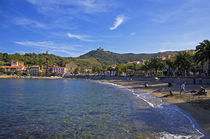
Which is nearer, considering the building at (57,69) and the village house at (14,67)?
the village house at (14,67)

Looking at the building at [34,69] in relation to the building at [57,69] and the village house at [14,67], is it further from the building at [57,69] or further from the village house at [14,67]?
the building at [57,69]

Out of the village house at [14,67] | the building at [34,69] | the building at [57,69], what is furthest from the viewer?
the building at [57,69]

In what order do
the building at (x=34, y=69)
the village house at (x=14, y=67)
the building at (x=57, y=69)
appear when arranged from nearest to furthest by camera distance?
the village house at (x=14, y=67) < the building at (x=34, y=69) < the building at (x=57, y=69)

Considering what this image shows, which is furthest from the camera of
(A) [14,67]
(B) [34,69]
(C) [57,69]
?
(C) [57,69]

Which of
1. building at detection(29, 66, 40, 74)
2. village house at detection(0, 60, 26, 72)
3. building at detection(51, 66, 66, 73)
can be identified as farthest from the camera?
building at detection(51, 66, 66, 73)

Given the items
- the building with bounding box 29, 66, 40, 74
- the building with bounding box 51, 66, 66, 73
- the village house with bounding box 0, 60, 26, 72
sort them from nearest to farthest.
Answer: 1. the village house with bounding box 0, 60, 26, 72
2. the building with bounding box 29, 66, 40, 74
3. the building with bounding box 51, 66, 66, 73

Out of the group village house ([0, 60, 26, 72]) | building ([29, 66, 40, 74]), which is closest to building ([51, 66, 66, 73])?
building ([29, 66, 40, 74])

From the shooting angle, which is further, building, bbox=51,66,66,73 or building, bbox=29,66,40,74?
building, bbox=51,66,66,73

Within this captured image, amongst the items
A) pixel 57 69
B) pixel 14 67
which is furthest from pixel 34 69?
pixel 57 69

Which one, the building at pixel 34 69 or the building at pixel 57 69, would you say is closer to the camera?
the building at pixel 34 69

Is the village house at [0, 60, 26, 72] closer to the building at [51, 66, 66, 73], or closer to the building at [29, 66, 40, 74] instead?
the building at [29, 66, 40, 74]

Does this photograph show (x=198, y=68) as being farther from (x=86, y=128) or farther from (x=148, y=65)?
(x=86, y=128)

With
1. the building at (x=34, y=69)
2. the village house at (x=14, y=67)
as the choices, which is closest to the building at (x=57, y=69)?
the building at (x=34, y=69)

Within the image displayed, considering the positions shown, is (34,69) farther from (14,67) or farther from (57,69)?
(57,69)
